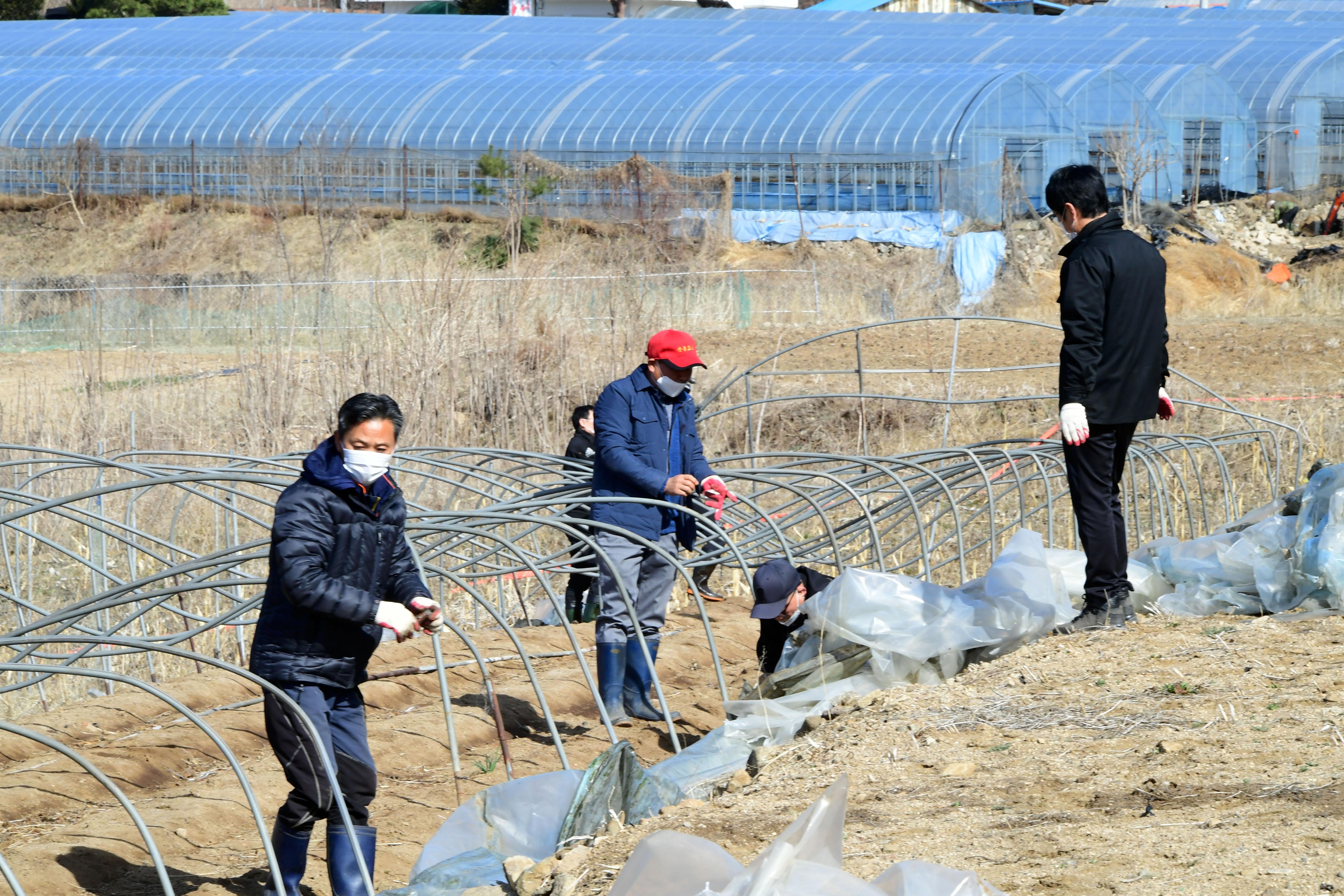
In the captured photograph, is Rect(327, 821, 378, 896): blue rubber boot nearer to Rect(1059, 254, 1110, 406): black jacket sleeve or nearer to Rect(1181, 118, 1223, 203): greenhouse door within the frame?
Rect(1059, 254, 1110, 406): black jacket sleeve

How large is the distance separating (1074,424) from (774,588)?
4.61ft

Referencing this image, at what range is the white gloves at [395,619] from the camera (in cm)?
393

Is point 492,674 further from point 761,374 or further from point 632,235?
point 632,235

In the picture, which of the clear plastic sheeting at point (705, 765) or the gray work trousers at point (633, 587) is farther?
the gray work trousers at point (633, 587)

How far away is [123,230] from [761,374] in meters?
17.1

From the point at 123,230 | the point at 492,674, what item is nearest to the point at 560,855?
the point at 492,674

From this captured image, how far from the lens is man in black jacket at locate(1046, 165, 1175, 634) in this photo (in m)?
5.14

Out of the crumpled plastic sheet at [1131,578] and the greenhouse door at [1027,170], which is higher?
the greenhouse door at [1027,170]

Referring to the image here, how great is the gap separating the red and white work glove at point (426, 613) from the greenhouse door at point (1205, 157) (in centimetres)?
2421

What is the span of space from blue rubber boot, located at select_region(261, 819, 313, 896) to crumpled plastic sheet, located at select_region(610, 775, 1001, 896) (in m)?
1.52

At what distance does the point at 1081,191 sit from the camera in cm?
517

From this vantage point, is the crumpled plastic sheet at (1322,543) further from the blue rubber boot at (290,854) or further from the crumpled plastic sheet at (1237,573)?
the blue rubber boot at (290,854)

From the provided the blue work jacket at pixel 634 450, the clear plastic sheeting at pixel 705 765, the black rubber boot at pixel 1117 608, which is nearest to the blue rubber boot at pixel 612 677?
the blue work jacket at pixel 634 450

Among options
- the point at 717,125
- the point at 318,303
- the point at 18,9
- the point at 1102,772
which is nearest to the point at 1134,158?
the point at 717,125
